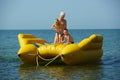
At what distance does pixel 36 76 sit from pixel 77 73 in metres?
1.17

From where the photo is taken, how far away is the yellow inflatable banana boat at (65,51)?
11.0 m

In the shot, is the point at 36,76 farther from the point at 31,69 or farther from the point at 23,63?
the point at 23,63

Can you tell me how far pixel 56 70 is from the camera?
1089 centimetres

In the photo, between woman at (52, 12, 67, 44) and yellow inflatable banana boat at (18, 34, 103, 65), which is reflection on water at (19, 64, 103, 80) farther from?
woman at (52, 12, 67, 44)

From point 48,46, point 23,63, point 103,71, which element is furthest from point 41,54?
point 103,71

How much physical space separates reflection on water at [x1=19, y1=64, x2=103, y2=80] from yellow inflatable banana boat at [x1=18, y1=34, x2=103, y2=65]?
0.81ft

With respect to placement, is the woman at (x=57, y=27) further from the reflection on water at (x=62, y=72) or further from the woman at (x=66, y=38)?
the reflection on water at (x=62, y=72)

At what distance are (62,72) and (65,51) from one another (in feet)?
2.21

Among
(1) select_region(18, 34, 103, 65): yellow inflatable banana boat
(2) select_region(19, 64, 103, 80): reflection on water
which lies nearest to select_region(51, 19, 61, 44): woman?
(1) select_region(18, 34, 103, 65): yellow inflatable banana boat

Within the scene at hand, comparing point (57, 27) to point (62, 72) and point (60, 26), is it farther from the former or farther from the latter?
point (62, 72)

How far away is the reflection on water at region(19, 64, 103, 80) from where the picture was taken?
9.76m

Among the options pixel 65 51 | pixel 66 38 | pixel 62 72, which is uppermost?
pixel 66 38

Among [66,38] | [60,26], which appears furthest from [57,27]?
[66,38]

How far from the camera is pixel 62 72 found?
1053cm
